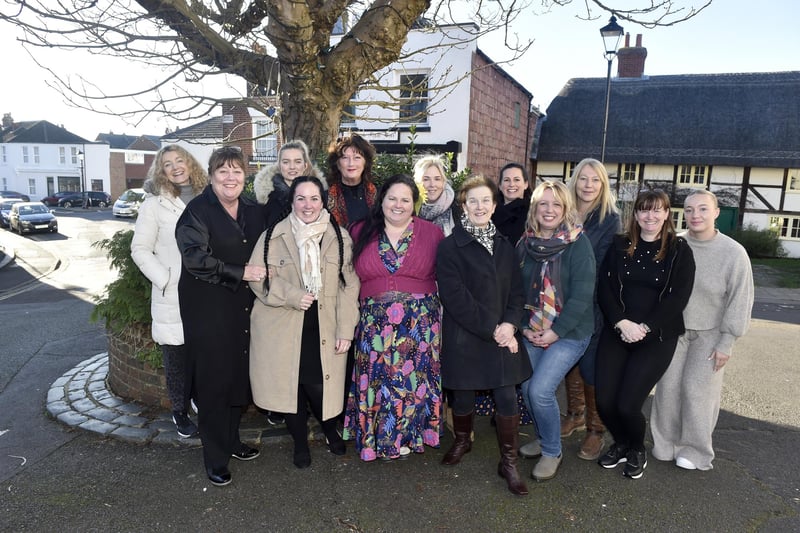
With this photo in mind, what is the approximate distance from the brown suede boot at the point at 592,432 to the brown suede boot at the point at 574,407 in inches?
7.3

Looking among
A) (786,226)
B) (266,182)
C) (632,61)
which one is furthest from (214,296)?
(632,61)

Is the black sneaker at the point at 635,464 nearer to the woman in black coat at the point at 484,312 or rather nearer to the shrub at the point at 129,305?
the woman in black coat at the point at 484,312

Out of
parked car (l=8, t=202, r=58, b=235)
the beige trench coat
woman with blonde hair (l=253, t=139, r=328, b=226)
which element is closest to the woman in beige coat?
the beige trench coat

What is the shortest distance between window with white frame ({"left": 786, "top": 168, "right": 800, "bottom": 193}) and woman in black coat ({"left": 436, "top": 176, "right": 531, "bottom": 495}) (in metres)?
22.3

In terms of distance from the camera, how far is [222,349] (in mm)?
3547

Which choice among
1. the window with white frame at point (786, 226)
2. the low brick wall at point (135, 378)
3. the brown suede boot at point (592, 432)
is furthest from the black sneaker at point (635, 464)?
the window with white frame at point (786, 226)

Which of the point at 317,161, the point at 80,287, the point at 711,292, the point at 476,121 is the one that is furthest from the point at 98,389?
the point at 476,121

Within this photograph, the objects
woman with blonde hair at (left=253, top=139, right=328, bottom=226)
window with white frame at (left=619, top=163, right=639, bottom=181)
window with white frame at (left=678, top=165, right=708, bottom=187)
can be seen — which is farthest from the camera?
window with white frame at (left=619, top=163, right=639, bottom=181)

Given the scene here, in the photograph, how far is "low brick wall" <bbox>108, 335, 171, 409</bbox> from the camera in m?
4.72

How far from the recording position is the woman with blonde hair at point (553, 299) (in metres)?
3.56

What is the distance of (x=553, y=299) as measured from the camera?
3639 mm

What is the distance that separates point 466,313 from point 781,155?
22.2 metres

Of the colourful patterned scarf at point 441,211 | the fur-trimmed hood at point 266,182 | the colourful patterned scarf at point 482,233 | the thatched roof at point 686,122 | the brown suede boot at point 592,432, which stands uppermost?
the thatched roof at point 686,122

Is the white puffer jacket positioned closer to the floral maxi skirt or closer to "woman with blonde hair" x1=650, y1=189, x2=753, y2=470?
the floral maxi skirt
